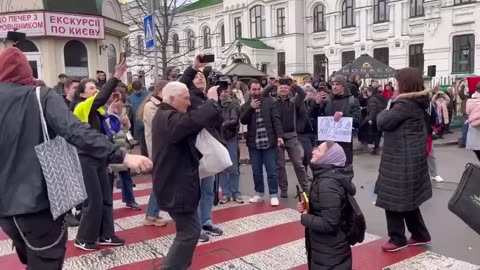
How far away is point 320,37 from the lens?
41875 mm

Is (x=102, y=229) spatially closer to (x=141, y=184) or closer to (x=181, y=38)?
(x=141, y=184)

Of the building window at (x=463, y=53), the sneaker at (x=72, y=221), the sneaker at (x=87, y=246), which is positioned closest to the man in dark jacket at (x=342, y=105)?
the sneaker at (x=87, y=246)

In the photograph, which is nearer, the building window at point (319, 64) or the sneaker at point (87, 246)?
the sneaker at point (87, 246)

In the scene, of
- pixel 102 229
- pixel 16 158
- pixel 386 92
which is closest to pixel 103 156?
pixel 16 158

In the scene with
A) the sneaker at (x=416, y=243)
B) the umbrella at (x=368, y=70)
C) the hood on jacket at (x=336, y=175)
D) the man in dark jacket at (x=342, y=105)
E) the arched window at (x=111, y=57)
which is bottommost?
the sneaker at (x=416, y=243)

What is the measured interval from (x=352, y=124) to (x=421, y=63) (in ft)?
99.3

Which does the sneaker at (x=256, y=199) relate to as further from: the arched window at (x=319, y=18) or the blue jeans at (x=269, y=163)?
the arched window at (x=319, y=18)

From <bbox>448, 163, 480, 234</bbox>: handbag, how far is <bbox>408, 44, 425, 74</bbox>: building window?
33.5 metres

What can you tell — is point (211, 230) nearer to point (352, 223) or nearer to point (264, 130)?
point (264, 130)

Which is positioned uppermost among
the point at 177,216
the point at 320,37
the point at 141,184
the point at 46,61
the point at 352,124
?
the point at 320,37

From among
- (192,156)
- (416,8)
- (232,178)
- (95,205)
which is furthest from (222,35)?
(192,156)

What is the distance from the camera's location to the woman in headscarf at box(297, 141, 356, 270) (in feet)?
11.8

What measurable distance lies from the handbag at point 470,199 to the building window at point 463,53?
30813 millimetres

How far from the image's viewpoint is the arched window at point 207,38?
49.7 metres
